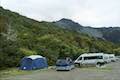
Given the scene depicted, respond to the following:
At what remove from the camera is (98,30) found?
166500 mm

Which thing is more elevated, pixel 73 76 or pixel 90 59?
pixel 90 59

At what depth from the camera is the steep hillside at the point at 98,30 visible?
6044 inches

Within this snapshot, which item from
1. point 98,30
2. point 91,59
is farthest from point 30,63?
point 98,30

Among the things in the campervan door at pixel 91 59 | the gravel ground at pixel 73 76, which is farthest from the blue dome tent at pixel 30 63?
the campervan door at pixel 91 59

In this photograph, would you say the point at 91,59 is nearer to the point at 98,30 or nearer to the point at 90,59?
the point at 90,59

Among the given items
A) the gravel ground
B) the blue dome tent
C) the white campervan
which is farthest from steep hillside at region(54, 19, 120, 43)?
the gravel ground

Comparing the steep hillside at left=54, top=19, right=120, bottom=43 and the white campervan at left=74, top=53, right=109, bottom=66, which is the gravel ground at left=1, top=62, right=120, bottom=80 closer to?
the white campervan at left=74, top=53, right=109, bottom=66

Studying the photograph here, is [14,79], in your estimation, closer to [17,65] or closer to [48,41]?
[17,65]

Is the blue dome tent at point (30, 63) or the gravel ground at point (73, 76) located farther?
the blue dome tent at point (30, 63)

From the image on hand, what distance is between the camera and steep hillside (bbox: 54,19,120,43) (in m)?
154

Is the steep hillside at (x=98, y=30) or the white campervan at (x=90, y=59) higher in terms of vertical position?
the steep hillside at (x=98, y=30)

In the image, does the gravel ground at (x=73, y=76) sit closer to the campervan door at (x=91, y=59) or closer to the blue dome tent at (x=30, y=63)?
the blue dome tent at (x=30, y=63)

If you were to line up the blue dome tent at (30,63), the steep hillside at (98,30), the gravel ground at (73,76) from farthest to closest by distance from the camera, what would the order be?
the steep hillside at (98,30) → the blue dome tent at (30,63) → the gravel ground at (73,76)

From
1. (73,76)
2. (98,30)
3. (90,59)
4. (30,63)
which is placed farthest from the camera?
(98,30)
